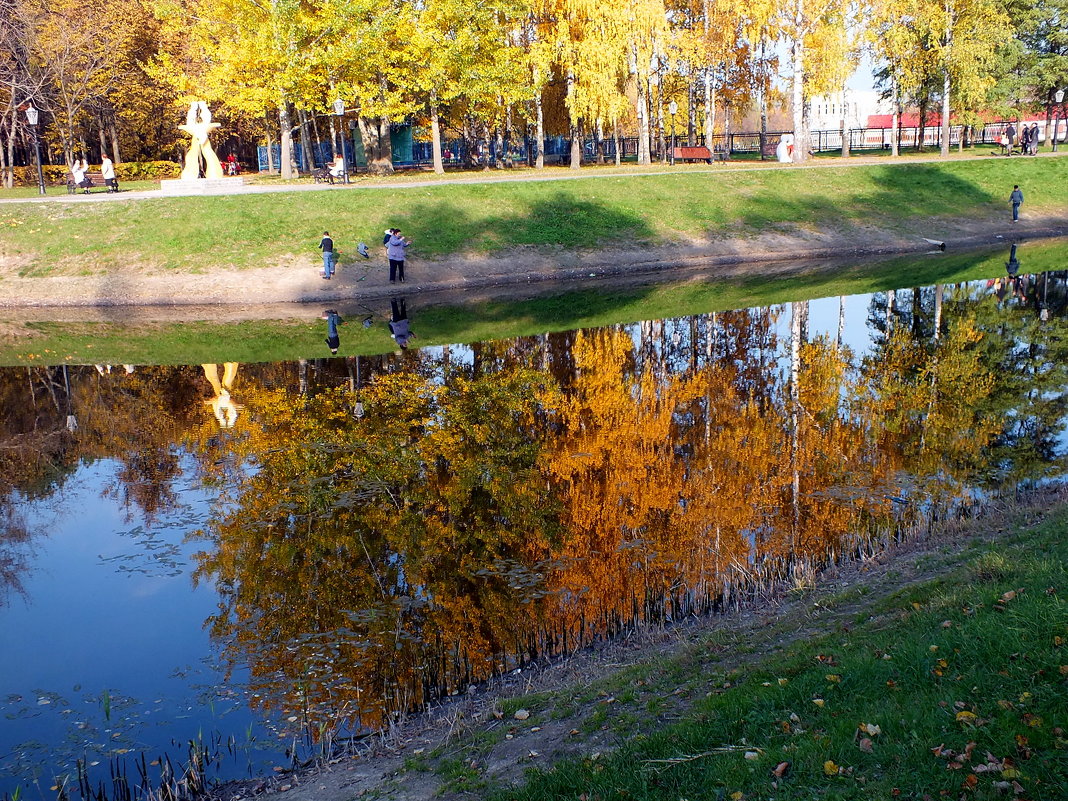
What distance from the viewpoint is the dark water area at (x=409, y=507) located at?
31.5ft

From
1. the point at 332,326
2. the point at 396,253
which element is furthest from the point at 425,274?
the point at 332,326

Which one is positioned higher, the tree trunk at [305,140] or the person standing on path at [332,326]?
the tree trunk at [305,140]

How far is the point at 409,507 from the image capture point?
1406 centimetres

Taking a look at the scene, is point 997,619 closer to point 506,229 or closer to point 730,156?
point 506,229

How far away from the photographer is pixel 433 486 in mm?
14844

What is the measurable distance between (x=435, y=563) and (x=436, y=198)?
1215 inches

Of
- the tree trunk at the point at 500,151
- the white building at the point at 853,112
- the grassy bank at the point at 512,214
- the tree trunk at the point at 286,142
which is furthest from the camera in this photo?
the white building at the point at 853,112

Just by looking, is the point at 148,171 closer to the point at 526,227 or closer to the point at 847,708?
the point at 526,227

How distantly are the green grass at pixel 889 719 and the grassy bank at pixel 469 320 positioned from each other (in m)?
18.3

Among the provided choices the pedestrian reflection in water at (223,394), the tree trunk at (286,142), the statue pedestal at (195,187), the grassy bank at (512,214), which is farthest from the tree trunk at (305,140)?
the pedestrian reflection in water at (223,394)

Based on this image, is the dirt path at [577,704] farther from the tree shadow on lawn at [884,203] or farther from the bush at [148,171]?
the bush at [148,171]

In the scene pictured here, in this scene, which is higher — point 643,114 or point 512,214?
point 643,114

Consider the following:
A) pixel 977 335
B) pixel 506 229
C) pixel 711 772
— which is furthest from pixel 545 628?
pixel 506 229

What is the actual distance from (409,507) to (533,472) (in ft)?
7.14
